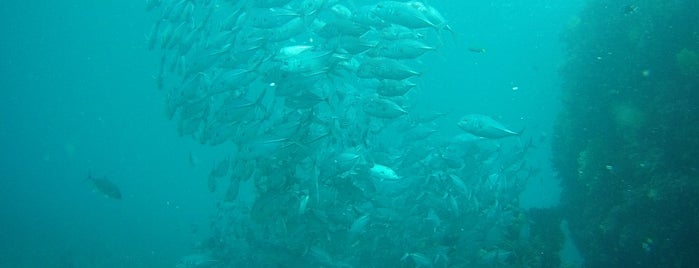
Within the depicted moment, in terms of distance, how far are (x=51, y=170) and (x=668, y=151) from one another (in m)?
85.1

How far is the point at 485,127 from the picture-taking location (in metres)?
6.16

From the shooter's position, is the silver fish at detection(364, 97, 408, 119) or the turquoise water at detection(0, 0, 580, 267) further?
the turquoise water at detection(0, 0, 580, 267)

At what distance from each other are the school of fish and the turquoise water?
13144mm

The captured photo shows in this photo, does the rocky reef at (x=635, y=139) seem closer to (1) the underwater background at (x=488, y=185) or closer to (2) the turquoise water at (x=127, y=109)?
(1) the underwater background at (x=488, y=185)

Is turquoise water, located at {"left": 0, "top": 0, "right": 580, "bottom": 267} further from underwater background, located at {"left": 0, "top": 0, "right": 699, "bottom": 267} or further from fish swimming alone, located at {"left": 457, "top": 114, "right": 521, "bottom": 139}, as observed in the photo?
fish swimming alone, located at {"left": 457, "top": 114, "right": 521, "bottom": 139}

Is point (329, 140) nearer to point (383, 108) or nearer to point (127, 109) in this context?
point (383, 108)

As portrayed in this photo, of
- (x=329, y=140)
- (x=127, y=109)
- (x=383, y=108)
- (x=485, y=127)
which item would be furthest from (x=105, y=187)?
(x=127, y=109)

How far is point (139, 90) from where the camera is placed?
6500 centimetres

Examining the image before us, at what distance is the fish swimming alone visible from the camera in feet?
19.9

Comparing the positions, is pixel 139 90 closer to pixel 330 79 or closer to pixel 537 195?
pixel 537 195

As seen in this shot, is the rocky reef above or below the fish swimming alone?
below

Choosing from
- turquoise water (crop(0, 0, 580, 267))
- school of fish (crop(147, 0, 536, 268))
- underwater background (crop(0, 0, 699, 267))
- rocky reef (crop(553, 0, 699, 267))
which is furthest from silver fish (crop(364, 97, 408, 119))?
turquoise water (crop(0, 0, 580, 267))

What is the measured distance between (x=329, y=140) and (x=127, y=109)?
246 ft

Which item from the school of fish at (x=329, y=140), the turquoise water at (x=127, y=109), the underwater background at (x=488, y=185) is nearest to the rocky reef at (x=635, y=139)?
the underwater background at (x=488, y=185)
